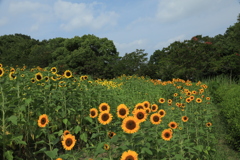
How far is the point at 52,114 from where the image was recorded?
14.6 ft

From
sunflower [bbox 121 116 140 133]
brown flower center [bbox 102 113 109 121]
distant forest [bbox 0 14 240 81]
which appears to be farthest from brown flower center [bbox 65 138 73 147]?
distant forest [bbox 0 14 240 81]

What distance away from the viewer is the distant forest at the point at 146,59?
21344 millimetres

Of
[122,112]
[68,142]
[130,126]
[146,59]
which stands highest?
[146,59]

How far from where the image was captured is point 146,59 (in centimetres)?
2486

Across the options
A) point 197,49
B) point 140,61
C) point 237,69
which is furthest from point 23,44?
point 237,69

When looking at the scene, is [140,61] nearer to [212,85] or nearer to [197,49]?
[197,49]

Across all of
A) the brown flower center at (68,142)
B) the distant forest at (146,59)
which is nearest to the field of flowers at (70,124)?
the brown flower center at (68,142)

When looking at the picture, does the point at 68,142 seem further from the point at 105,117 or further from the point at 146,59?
the point at 146,59

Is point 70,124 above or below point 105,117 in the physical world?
below

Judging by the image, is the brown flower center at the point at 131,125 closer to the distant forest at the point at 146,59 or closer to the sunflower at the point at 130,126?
the sunflower at the point at 130,126

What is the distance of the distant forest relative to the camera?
21344 millimetres

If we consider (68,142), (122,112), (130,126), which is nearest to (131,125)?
(130,126)

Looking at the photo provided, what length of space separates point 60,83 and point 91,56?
22.2 m

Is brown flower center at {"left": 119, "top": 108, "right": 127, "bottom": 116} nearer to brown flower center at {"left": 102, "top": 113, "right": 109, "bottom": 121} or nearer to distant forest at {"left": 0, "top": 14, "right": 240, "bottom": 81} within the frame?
brown flower center at {"left": 102, "top": 113, "right": 109, "bottom": 121}
